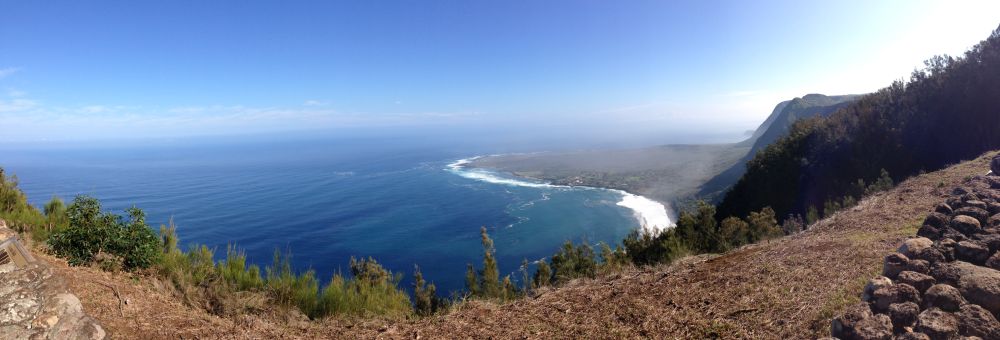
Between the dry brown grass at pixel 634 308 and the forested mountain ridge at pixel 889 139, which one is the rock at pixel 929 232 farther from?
the forested mountain ridge at pixel 889 139

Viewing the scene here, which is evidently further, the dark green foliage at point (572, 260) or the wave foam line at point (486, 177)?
the wave foam line at point (486, 177)

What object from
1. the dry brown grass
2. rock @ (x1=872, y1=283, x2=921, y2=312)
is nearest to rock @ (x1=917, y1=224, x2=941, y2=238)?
the dry brown grass

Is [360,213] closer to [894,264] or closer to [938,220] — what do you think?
[938,220]

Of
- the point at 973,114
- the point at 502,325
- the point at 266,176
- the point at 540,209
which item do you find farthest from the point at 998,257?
the point at 266,176

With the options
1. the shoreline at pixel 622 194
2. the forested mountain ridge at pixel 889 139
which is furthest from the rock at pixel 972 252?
the shoreline at pixel 622 194

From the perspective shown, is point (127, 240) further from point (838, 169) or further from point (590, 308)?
point (838, 169)

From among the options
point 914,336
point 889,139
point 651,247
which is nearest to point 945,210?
point 914,336

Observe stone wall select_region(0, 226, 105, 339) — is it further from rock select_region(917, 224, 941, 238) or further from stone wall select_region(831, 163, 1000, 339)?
rock select_region(917, 224, 941, 238)
